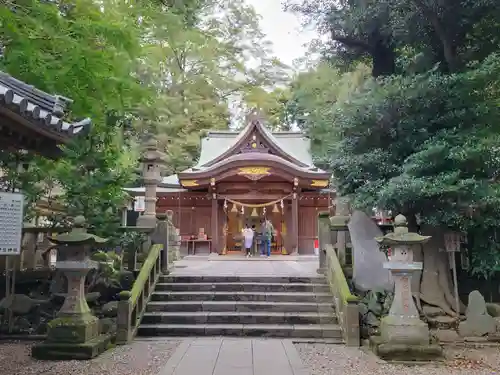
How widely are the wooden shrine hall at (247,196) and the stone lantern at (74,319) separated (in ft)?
36.0

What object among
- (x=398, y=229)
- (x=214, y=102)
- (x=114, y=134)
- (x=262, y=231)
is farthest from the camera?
(x=214, y=102)

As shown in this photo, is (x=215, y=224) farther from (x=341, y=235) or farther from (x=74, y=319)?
(x=74, y=319)

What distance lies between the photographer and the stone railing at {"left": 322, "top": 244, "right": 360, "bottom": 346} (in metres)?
7.74

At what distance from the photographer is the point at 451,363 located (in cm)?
675

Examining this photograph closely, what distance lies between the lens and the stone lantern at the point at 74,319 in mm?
6755

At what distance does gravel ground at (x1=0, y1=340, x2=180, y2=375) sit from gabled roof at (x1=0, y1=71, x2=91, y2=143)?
10.9 ft

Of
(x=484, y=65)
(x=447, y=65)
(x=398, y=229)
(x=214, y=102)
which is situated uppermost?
(x=214, y=102)

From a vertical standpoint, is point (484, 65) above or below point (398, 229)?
above

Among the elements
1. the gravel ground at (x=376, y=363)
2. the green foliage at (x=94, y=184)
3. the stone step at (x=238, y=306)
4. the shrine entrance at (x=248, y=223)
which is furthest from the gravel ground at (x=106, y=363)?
the shrine entrance at (x=248, y=223)

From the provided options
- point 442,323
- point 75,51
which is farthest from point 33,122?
point 442,323

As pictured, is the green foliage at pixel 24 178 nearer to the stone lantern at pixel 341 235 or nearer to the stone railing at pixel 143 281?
the stone railing at pixel 143 281

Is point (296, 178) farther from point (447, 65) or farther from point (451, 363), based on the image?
point (451, 363)

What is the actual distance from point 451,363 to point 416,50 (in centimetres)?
657

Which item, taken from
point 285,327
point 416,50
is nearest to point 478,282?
point 285,327
